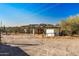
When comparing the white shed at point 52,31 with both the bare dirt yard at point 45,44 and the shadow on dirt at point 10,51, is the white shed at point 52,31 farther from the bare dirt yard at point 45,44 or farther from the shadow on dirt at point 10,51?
the shadow on dirt at point 10,51

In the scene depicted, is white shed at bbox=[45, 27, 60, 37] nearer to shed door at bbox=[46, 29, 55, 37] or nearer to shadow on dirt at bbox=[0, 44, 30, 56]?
shed door at bbox=[46, 29, 55, 37]

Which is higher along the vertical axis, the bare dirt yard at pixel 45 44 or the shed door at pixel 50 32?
the shed door at pixel 50 32

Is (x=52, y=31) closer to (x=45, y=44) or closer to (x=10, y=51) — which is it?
(x=45, y=44)

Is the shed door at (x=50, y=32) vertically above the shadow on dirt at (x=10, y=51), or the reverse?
the shed door at (x=50, y=32)

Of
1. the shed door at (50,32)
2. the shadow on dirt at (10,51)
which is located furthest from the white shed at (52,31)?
the shadow on dirt at (10,51)

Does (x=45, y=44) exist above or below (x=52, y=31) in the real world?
below

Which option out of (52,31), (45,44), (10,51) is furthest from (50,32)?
(10,51)

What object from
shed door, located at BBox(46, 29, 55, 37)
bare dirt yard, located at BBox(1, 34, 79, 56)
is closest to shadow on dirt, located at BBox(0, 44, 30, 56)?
bare dirt yard, located at BBox(1, 34, 79, 56)
